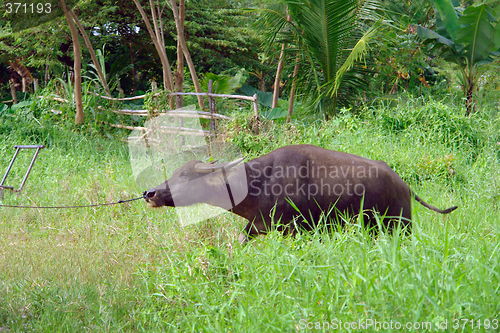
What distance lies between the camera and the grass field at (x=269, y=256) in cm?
185

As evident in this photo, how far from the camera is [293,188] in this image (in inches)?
122

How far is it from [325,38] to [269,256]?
507 centimetres

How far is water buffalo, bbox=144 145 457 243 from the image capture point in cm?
310

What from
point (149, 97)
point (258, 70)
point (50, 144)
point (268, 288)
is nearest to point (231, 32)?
point (258, 70)

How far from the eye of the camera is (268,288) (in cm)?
213

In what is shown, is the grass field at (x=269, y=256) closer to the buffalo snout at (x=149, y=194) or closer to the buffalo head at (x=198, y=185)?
the buffalo head at (x=198, y=185)

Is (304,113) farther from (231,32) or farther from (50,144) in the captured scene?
(231,32)

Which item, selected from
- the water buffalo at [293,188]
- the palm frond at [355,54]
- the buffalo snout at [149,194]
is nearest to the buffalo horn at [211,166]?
the water buffalo at [293,188]

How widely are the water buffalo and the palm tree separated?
3309 millimetres

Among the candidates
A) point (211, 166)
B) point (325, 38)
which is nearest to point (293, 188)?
point (211, 166)

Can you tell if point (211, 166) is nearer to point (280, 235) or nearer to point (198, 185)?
point (198, 185)

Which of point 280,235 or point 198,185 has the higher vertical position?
point 198,185

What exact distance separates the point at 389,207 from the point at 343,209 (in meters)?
0.36

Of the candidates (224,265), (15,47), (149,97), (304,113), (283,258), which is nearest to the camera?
(283,258)
